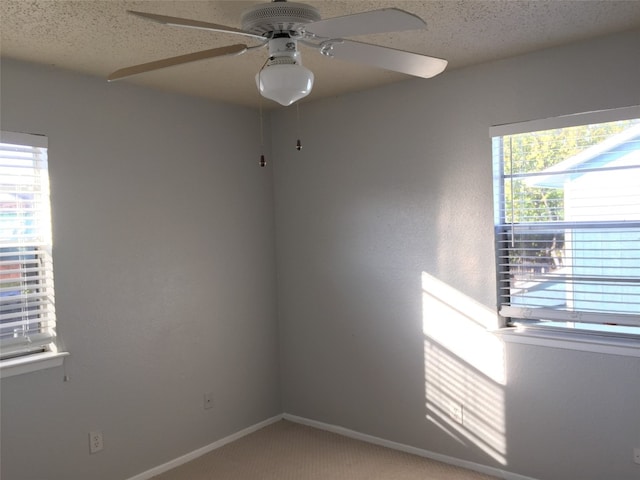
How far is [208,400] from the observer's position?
152 inches

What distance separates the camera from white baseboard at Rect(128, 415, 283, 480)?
3469mm

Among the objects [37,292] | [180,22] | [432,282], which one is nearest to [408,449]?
[432,282]

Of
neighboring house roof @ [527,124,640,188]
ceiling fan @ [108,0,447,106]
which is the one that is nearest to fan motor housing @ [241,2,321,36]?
ceiling fan @ [108,0,447,106]

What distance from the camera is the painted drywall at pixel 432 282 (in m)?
2.96

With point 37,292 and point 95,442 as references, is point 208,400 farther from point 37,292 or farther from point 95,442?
point 37,292

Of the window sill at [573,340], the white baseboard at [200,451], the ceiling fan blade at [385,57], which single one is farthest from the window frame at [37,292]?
the window sill at [573,340]

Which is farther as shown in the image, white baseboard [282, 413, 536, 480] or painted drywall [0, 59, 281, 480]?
white baseboard [282, 413, 536, 480]

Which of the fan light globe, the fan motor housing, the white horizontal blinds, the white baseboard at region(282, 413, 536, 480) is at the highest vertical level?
the fan motor housing

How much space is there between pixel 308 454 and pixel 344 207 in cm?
166

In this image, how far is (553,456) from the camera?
10.1 ft

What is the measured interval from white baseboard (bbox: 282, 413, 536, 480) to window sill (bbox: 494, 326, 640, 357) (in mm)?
778

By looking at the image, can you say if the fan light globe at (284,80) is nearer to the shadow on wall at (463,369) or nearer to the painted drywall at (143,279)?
the painted drywall at (143,279)

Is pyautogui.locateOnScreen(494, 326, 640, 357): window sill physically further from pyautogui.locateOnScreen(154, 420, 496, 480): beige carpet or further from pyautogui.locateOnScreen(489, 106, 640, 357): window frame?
pyautogui.locateOnScreen(154, 420, 496, 480): beige carpet

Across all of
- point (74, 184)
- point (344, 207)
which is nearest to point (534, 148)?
point (344, 207)
